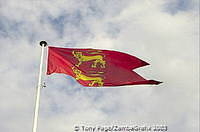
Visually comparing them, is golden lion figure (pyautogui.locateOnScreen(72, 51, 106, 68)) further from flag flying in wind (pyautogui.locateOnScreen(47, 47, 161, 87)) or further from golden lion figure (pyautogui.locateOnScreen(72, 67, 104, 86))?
golden lion figure (pyautogui.locateOnScreen(72, 67, 104, 86))

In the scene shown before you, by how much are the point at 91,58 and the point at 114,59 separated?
1.26 meters

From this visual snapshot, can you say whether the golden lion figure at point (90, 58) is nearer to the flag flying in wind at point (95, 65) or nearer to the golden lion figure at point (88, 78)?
the flag flying in wind at point (95, 65)

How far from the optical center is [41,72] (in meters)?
20.1

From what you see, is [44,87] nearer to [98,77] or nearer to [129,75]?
[98,77]

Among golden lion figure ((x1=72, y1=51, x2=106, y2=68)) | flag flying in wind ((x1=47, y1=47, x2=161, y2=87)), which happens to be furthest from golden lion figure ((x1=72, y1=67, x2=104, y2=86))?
golden lion figure ((x1=72, y1=51, x2=106, y2=68))

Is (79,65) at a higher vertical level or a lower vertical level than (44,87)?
higher

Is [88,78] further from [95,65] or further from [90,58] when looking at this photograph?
[90,58]

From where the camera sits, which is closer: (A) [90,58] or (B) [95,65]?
(B) [95,65]

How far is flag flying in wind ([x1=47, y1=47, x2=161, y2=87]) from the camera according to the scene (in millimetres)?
20438

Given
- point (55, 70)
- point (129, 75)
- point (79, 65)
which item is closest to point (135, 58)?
point (129, 75)

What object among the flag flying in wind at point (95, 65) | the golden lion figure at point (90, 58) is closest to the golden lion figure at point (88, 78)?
the flag flying in wind at point (95, 65)

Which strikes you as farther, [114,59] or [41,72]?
[114,59]

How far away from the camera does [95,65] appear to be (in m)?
21.2

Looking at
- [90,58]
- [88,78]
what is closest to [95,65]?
[90,58]
